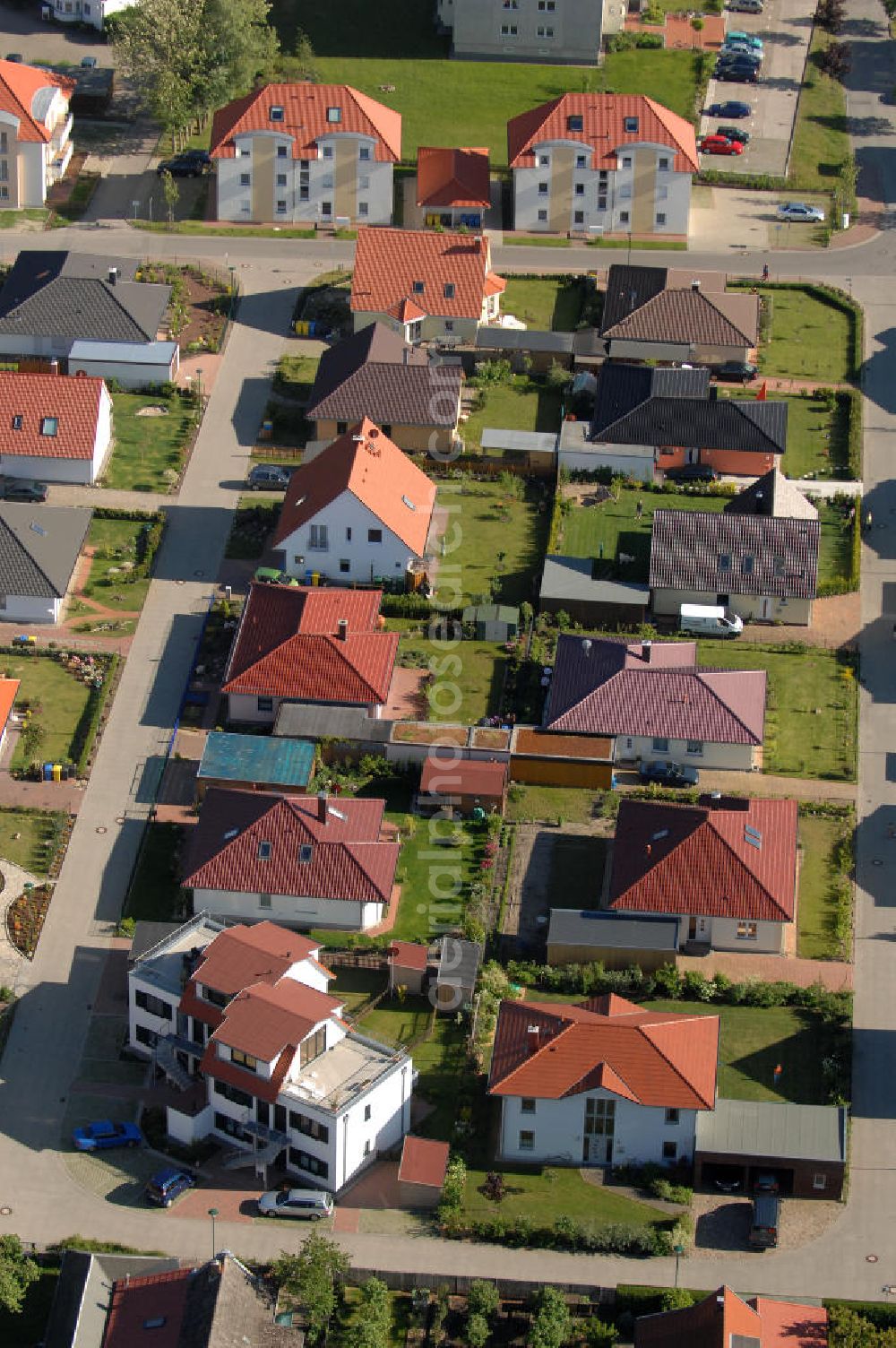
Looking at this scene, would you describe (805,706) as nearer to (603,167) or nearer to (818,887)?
(818,887)

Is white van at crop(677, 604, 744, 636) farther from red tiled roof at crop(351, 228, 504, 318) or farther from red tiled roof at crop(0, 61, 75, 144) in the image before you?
red tiled roof at crop(0, 61, 75, 144)

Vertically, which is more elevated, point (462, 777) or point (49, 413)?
point (49, 413)

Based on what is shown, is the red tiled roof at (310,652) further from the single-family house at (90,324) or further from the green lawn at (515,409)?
the single-family house at (90,324)

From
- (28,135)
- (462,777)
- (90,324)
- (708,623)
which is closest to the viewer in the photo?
(462,777)

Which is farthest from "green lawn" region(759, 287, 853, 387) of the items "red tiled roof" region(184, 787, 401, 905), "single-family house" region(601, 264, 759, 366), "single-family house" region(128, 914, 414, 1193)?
"single-family house" region(128, 914, 414, 1193)

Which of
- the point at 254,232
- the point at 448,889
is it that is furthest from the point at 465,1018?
the point at 254,232

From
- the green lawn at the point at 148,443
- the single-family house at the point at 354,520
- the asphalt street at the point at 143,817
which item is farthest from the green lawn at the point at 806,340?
the green lawn at the point at 148,443

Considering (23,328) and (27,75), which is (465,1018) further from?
(27,75)

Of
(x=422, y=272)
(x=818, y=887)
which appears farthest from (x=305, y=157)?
(x=818, y=887)
